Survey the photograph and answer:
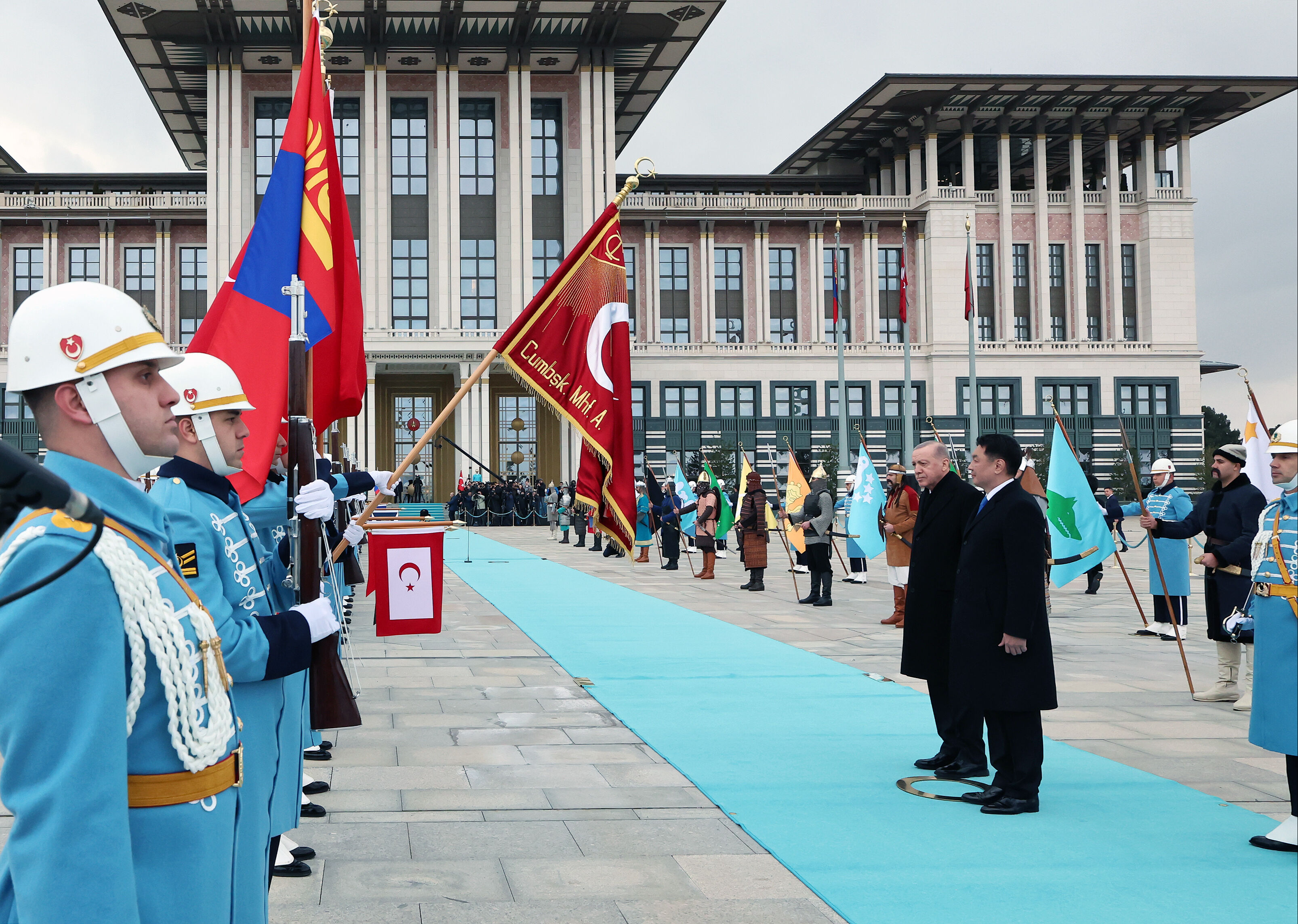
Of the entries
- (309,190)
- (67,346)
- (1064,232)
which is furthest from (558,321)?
(1064,232)

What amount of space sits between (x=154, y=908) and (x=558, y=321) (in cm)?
461

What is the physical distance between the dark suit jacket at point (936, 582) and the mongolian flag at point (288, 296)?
333 cm

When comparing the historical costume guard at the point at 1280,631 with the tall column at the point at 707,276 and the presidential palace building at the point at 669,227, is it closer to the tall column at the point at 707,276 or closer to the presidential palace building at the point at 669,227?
the presidential palace building at the point at 669,227

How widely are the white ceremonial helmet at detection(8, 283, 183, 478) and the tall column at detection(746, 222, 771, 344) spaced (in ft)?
195

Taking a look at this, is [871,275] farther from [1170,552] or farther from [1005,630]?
[1005,630]

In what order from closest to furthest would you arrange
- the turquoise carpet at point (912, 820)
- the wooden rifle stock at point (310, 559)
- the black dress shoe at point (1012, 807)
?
the wooden rifle stock at point (310, 559) → the turquoise carpet at point (912, 820) → the black dress shoe at point (1012, 807)

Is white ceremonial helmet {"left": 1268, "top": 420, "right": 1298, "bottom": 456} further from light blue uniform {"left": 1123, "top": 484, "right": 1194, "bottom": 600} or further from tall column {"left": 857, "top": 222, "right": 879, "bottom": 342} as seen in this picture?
tall column {"left": 857, "top": 222, "right": 879, "bottom": 342}

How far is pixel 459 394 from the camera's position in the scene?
452 centimetres

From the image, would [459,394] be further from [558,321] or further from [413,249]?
[413,249]

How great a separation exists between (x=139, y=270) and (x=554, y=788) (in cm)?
5939

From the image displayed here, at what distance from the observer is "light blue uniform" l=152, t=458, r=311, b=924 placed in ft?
9.14

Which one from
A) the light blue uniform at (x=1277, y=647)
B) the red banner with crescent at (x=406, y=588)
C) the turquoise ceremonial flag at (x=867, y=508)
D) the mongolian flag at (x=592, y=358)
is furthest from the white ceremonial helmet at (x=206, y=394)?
the turquoise ceremonial flag at (x=867, y=508)

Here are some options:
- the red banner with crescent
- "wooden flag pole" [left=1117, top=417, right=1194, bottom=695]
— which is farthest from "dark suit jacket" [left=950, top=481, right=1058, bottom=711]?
the red banner with crescent

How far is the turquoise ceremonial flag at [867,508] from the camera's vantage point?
18094 millimetres
